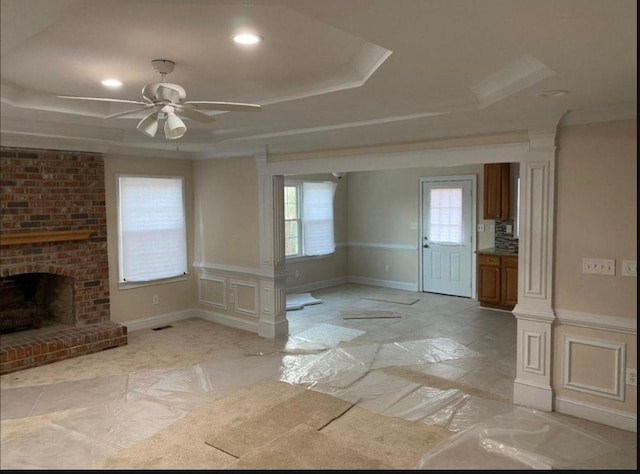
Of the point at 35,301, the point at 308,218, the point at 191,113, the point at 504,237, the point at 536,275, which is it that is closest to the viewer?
the point at 191,113

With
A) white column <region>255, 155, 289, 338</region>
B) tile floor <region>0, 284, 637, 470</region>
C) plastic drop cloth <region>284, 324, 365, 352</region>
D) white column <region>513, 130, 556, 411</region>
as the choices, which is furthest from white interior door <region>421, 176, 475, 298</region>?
white column <region>513, 130, 556, 411</region>

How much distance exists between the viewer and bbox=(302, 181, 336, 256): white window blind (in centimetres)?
775

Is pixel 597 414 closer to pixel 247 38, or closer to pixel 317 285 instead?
pixel 247 38

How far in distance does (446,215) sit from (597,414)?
14.6 feet

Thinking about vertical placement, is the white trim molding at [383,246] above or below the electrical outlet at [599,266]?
below

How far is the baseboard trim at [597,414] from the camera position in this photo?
10.5 feet

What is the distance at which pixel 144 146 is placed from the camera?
204 inches

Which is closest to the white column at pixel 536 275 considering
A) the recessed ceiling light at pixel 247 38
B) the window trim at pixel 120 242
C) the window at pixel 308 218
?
the recessed ceiling light at pixel 247 38

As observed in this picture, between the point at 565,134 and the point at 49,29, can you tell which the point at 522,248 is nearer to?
the point at 565,134

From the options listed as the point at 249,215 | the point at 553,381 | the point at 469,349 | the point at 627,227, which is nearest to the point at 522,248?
the point at 627,227

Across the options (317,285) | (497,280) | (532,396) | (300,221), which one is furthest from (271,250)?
(497,280)

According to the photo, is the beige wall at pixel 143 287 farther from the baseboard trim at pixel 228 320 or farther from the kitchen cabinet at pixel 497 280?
the kitchen cabinet at pixel 497 280

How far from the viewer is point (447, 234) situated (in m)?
7.51

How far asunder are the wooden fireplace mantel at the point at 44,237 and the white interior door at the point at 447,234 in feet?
16.3
